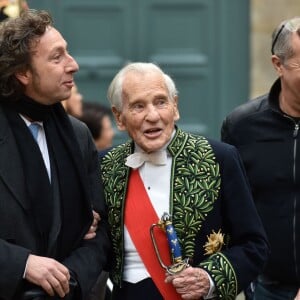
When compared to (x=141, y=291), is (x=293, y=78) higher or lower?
higher

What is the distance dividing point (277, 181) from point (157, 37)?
184 inches

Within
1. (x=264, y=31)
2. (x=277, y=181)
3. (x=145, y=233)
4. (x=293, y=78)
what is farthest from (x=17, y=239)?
(x=264, y=31)

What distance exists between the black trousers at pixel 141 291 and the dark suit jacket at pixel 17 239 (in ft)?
0.41

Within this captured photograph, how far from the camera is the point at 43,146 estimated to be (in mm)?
5191

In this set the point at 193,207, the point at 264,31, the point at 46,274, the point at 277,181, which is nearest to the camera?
the point at 46,274

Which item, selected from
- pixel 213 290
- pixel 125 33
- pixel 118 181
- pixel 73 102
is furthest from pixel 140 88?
pixel 125 33

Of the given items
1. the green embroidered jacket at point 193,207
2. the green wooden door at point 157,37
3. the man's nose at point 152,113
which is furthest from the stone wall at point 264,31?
the man's nose at point 152,113

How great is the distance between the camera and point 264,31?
33.6 feet

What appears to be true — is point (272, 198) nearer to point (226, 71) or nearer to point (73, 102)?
point (73, 102)

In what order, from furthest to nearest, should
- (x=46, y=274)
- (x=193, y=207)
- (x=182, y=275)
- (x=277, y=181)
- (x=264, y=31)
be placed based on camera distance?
1. (x=264, y=31)
2. (x=277, y=181)
3. (x=193, y=207)
4. (x=182, y=275)
5. (x=46, y=274)

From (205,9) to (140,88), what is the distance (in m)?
5.26

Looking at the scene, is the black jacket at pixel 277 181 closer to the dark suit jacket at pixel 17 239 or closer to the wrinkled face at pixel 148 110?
the wrinkled face at pixel 148 110

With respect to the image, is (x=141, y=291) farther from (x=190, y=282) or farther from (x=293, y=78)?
(x=293, y=78)

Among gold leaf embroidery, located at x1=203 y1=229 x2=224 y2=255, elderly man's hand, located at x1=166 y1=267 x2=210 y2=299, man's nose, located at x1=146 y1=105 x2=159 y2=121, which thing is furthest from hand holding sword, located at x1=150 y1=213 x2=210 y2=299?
man's nose, located at x1=146 y1=105 x2=159 y2=121
